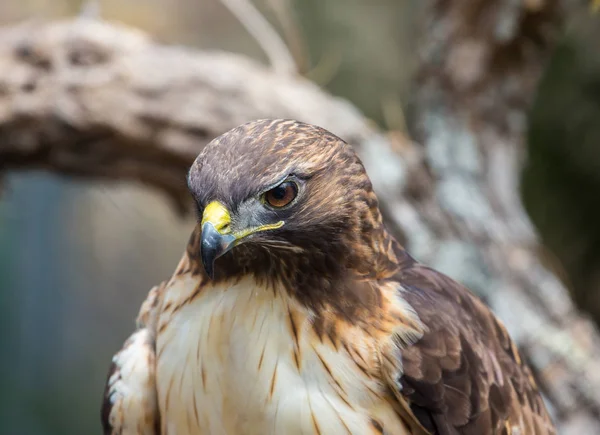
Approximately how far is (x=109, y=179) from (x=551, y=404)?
8.06 feet

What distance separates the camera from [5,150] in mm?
3465

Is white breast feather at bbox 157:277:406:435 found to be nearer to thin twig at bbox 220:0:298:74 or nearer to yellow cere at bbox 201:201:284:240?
yellow cere at bbox 201:201:284:240

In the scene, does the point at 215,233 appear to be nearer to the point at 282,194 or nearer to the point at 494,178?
the point at 282,194

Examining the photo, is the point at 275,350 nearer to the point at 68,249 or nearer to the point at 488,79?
the point at 488,79

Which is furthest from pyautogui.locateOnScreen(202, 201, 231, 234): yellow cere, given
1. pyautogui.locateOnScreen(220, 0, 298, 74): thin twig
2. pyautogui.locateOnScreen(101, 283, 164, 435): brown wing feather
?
pyautogui.locateOnScreen(220, 0, 298, 74): thin twig

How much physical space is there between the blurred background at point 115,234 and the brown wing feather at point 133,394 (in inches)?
126

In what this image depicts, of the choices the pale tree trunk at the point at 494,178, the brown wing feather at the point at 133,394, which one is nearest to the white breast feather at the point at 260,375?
the brown wing feather at the point at 133,394

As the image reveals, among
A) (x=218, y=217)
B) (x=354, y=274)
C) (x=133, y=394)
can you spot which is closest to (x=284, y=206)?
(x=218, y=217)

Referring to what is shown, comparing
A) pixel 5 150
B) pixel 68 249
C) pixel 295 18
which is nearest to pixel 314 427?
pixel 5 150

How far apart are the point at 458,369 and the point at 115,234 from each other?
4.19 metres

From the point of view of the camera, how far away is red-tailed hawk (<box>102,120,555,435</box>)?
4.92ft

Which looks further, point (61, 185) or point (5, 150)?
point (61, 185)

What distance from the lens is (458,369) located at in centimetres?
168

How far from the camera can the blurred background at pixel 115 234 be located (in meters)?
4.97
